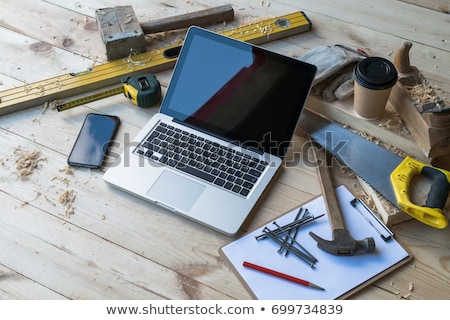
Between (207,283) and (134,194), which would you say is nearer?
(207,283)

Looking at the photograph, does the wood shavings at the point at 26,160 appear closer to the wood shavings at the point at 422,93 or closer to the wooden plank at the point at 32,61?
the wooden plank at the point at 32,61

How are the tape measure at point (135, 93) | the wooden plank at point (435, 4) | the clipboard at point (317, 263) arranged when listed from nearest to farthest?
the clipboard at point (317, 263) < the tape measure at point (135, 93) < the wooden plank at point (435, 4)

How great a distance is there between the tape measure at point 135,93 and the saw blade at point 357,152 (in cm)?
33

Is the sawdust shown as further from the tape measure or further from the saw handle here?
the saw handle

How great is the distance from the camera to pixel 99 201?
41.5 inches

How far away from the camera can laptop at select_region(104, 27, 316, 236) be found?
3.37 ft

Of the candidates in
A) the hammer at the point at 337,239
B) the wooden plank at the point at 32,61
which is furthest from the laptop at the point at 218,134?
the wooden plank at the point at 32,61

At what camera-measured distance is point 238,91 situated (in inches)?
42.6

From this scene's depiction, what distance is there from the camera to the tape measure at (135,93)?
1.19 meters

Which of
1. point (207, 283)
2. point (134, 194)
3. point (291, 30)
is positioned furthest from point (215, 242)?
point (291, 30)

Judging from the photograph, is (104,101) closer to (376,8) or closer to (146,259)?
(146,259)

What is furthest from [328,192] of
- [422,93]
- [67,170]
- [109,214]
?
[67,170]

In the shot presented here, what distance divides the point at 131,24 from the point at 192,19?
6.2 inches

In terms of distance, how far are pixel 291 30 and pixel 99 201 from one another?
2.21 feet
